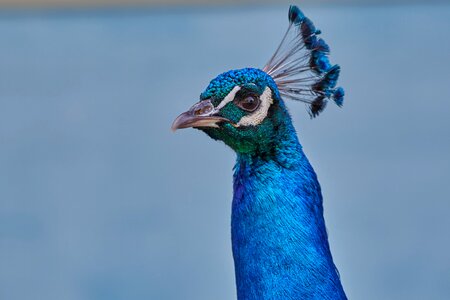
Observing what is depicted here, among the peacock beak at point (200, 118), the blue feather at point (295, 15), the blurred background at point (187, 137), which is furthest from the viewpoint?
the blurred background at point (187, 137)

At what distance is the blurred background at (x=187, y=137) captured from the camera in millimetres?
4246

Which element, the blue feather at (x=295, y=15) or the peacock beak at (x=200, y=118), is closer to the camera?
the peacock beak at (x=200, y=118)

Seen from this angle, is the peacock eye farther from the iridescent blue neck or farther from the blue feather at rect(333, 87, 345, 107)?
the blue feather at rect(333, 87, 345, 107)

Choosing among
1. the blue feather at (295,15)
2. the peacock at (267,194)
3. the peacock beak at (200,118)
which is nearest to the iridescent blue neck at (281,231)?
the peacock at (267,194)

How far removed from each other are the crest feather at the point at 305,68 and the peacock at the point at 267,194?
3.7 inches

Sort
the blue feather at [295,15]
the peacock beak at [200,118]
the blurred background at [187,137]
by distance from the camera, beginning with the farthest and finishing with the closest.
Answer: the blurred background at [187,137] < the blue feather at [295,15] < the peacock beak at [200,118]

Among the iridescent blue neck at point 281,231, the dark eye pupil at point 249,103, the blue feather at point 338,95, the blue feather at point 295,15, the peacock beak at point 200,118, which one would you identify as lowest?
the iridescent blue neck at point 281,231

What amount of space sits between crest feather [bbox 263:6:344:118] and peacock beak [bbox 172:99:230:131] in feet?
0.79

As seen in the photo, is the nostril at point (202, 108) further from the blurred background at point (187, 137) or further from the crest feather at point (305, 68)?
the blurred background at point (187, 137)

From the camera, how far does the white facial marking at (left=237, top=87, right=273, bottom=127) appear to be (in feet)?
7.48

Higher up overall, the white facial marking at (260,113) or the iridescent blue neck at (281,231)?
the white facial marking at (260,113)

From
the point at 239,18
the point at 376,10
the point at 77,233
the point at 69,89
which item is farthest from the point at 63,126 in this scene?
the point at 376,10

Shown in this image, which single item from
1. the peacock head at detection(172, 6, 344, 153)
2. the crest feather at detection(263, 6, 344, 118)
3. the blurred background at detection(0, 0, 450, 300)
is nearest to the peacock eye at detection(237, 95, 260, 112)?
the peacock head at detection(172, 6, 344, 153)

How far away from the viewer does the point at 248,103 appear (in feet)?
7.51
